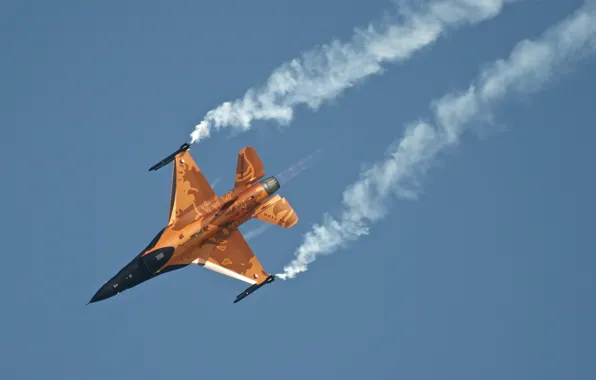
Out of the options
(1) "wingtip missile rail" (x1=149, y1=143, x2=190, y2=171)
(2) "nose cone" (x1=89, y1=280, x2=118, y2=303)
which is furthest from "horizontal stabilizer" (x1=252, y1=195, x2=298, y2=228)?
(2) "nose cone" (x1=89, y1=280, x2=118, y2=303)

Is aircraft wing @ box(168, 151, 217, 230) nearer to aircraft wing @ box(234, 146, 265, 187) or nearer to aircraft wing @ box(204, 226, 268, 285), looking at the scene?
aircraft wing @ box(234, 146, 265, 187)

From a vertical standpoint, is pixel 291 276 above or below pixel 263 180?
below

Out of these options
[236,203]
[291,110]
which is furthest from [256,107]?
[236,203]

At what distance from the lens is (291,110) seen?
203 ft

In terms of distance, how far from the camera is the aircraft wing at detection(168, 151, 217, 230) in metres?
59.5

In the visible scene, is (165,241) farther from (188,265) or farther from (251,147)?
(251,147)

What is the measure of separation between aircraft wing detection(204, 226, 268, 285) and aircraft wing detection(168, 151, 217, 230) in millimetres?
2958

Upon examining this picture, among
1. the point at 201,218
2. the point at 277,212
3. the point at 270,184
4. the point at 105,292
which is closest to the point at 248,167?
the point at 270,184

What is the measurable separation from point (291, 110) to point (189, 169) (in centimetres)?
780

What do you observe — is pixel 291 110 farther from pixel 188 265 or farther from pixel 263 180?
pixel 188 265

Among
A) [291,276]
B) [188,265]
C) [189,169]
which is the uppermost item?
[189,169]

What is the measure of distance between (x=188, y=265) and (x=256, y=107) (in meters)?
11.1

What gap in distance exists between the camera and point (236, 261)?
6181cm

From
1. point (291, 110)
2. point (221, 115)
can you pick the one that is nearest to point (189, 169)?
point (221, 115)
